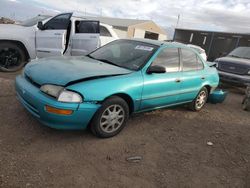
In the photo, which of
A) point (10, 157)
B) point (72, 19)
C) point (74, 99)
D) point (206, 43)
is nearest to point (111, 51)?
point (74, 99)

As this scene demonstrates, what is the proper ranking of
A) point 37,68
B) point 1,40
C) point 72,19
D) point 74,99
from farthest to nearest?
point 72,19 → point 1,40 → point 37,68 → point 74,99

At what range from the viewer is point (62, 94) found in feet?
11.2

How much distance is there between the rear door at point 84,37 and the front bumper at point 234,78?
15.8 feet

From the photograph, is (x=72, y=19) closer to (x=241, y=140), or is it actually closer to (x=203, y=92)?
(x=203, y=92)

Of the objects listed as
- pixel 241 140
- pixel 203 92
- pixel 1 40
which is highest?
pixel 1 40

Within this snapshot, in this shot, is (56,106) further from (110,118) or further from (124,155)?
(124,155)

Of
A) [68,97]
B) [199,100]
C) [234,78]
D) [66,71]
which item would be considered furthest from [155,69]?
[234,78]

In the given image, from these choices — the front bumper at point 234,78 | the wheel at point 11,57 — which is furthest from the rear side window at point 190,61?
the wheel at point 11,57

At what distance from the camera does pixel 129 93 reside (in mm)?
3990

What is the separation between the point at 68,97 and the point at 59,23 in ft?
15.1

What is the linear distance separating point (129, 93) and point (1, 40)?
444cm

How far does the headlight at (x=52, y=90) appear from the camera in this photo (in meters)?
3.43

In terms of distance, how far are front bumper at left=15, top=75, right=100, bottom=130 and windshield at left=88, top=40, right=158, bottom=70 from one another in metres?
1.19

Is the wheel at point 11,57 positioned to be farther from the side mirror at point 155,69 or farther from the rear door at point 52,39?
the side mirror at point 155,69
